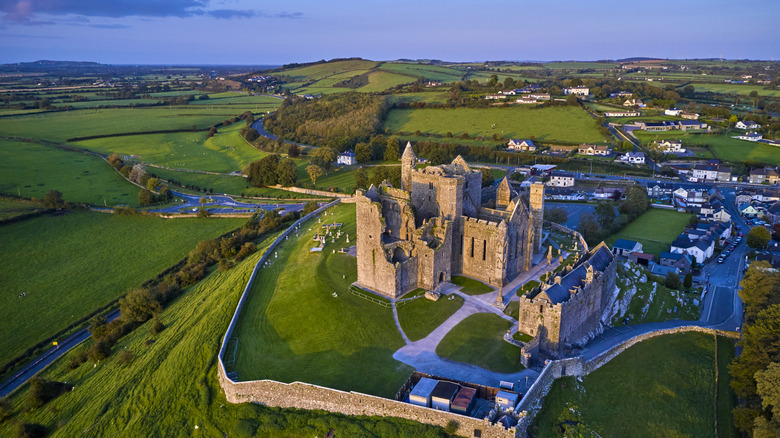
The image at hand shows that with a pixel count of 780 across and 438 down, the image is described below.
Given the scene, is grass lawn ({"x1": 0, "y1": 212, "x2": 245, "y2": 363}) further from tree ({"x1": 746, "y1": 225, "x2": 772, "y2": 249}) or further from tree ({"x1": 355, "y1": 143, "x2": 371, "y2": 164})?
tree ({"x1": 746, "y1": 225, "x2": 772, "y2": 249})

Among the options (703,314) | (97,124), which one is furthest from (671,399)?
(97,124)

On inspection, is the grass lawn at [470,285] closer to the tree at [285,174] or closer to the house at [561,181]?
the tree at [285,174]

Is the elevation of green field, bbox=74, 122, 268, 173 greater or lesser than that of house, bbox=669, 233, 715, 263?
greater

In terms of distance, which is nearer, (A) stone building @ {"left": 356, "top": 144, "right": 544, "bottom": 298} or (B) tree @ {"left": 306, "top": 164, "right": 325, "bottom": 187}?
(A) stone building @ {"left": 356, "top": 144, "right": 544, "bottom": 298}

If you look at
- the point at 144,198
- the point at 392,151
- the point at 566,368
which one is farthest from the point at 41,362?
the point at 392,151

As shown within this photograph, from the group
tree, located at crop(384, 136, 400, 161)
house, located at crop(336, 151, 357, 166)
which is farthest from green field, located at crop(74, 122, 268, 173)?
tree, located at crop(384, 136, 400, 161)

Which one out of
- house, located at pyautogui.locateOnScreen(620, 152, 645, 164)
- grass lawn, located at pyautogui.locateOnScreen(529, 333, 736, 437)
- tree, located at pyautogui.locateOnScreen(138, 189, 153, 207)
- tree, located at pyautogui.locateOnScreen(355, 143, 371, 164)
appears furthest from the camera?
tree, located at pyautogui.locateOnScreen(355, 143, 371, 164)

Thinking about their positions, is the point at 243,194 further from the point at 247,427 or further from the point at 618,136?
the point at 618,136
